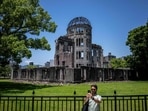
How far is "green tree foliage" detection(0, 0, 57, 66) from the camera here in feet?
87.4

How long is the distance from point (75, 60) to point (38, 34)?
4803cm

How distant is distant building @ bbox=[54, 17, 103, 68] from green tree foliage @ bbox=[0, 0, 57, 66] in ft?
145

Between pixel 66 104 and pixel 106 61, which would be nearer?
pixel 66 104

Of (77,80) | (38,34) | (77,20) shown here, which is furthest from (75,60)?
(38,34)

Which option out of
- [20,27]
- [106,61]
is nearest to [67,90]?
[20,27]

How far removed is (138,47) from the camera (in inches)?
2002

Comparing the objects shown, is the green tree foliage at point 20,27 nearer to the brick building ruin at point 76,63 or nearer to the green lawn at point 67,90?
the green lawn at point 67,90

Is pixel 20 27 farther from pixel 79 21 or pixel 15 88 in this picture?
pixel 79 21

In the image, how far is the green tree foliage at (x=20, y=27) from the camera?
26641mm

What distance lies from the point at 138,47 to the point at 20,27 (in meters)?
28.1

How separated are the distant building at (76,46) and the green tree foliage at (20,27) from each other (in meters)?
44.2

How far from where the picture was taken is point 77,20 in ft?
265

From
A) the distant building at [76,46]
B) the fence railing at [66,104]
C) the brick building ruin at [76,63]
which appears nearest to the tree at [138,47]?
the brick building ruin at [76,63]

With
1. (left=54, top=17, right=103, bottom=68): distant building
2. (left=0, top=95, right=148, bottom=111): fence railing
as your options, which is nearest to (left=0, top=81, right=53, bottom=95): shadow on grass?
(left=0, top=95, right=148, bottom=111): fence railing
